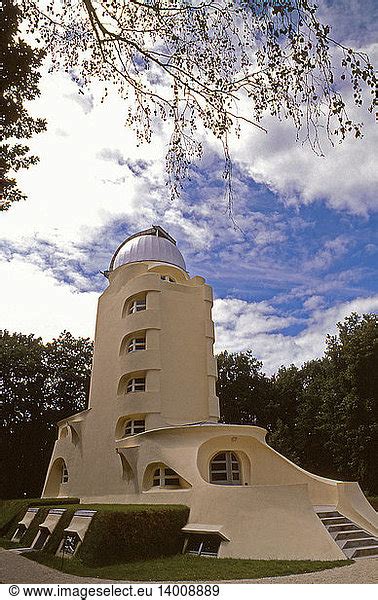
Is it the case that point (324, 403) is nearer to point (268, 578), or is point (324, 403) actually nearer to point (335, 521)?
point (335, 521)

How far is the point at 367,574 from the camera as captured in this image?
33.6 feet

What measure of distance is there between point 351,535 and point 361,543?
0.38m

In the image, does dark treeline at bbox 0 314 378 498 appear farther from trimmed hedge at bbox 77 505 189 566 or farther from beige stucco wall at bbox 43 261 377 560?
trimmed hedge at bbox 77 505 189 566

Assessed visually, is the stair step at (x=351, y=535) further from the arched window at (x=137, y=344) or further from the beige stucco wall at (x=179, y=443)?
the arched window at (x=137, y=344)

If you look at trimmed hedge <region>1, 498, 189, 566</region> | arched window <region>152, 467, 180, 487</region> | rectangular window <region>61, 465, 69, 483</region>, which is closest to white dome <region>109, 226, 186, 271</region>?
rectangular window <region>61, 465, 69, 483</region>

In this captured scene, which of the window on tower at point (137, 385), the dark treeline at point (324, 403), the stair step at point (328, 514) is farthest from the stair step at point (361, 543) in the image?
the dark treeline at point (324, 403)

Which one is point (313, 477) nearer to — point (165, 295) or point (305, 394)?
point (165, 295)

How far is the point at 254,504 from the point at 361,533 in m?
3.43

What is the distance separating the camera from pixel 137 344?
22.2m

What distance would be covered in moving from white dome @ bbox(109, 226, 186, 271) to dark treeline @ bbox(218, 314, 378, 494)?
12779mm

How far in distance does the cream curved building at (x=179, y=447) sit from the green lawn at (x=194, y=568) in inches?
31.8

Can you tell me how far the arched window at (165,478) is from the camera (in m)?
17.6

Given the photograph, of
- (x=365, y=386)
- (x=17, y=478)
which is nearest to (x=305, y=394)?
(x=365, y=386)

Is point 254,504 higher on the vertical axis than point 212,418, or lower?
lower
